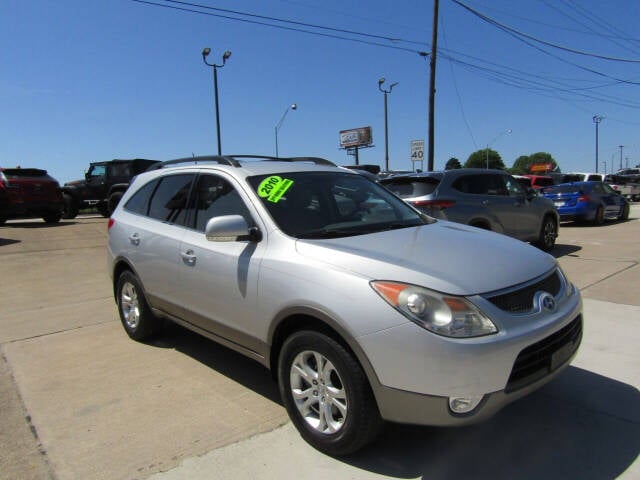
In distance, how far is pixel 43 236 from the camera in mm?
12328

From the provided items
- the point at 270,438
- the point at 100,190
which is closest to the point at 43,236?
the point at 100,190

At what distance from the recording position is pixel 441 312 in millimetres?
2494

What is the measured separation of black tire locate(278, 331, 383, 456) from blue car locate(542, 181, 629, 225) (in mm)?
13193

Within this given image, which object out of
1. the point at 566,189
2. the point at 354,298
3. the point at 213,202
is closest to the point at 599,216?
the point at 566,189

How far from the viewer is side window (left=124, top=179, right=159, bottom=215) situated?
4918 mm

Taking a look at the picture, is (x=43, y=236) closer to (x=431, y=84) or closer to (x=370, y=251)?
(x=370, y=251)

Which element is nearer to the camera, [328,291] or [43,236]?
[328,291]

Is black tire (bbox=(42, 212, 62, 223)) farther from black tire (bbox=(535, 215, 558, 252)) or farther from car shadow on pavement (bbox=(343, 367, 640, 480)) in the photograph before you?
car shadow on pavement (bbox=(343, 367, 640, 480))

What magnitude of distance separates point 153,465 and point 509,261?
2327 mm

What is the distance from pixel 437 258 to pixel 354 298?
587 mm

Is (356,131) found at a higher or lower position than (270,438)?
higher

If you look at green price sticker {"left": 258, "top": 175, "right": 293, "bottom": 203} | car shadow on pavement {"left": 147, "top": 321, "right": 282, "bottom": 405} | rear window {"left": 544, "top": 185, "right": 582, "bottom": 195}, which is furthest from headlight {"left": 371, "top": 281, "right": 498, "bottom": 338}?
rear window {"left": 544, "top": 185, "right": 582, "bottom": 195}

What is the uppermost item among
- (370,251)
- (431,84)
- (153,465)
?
(431,84)

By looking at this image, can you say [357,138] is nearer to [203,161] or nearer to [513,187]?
[513,187]
